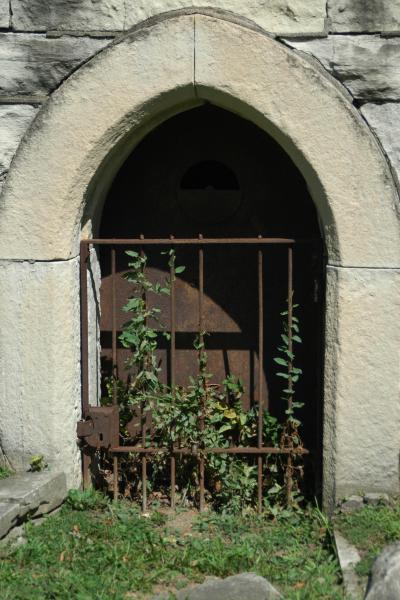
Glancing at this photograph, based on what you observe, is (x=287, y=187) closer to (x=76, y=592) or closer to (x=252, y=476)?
(x=252, y=476)

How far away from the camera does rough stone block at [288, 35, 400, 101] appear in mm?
3949

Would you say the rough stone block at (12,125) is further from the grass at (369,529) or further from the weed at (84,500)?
the grass at (369,529)

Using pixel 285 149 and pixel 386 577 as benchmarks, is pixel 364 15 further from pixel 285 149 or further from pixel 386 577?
pixel 386 577

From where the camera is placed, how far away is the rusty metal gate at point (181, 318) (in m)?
4.36

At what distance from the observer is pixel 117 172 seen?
15.3 ft

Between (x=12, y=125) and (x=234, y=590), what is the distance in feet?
7.53

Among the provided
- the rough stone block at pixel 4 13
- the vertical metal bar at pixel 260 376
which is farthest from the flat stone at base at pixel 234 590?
the rough stone block at pixel 4 13

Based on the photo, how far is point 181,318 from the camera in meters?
4.79

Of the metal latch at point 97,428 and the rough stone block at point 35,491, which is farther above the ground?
the metal latch at point 97,428

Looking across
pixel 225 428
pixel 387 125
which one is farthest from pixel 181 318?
pixel 387 125

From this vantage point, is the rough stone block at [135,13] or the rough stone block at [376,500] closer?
the rough stone block at [135,13]

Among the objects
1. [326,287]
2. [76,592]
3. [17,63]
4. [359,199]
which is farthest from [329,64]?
[76,592]

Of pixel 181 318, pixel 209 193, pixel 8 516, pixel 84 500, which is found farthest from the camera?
pixel 181 318

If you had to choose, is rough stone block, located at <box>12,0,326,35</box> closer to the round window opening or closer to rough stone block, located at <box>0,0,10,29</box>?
rough stone block, located at <box>0,0,10,29</box>
